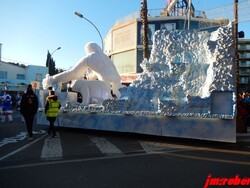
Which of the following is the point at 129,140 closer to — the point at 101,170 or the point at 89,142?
the point at 89,142

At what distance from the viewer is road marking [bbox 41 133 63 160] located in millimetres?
7812

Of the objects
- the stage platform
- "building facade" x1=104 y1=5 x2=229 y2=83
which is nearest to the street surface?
the stage platform

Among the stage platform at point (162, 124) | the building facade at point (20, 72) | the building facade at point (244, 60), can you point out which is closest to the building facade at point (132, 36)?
the building facade at point (20, 72)

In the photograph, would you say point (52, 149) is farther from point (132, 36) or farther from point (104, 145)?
point (132, 36)

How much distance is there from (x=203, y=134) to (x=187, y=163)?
2568mm

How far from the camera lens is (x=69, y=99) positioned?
13.8 meters

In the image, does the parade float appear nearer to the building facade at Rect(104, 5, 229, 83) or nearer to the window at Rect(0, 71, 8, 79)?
the building facade at Rect(104, 5, 229, 83)

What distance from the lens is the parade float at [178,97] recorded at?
9484 millimetres

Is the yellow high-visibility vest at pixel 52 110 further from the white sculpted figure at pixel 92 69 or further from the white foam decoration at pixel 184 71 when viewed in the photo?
the white sculpted figure at pixel 92 69

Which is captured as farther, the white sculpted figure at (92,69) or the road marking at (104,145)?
the white sculpted figure at (92,69)

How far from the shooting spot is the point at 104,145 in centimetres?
966

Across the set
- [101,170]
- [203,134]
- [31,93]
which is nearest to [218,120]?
[203,134]

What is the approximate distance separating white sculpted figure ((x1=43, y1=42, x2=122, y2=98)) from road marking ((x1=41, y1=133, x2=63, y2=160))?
3.88 m

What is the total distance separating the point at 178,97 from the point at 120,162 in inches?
163
